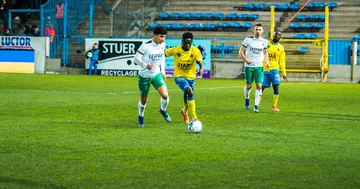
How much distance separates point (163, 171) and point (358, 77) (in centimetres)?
3103

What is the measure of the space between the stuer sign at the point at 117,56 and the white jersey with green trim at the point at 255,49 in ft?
70.0

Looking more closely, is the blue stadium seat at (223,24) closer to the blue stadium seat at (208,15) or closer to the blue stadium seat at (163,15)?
the blue stadium seat at (208,15)

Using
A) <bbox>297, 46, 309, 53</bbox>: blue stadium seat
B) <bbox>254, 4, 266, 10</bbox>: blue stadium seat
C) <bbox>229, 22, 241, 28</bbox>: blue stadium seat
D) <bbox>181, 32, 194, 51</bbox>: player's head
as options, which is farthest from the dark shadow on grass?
<bbox>254, 4, 266, 10</bbox>: blue stadium seat

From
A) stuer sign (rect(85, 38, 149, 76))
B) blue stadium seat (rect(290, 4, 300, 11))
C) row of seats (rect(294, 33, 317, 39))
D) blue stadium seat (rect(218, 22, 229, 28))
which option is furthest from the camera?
blue stadium seat (rect(218, 22, 229, 28))

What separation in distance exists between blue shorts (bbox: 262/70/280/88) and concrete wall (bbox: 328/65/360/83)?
1789cm

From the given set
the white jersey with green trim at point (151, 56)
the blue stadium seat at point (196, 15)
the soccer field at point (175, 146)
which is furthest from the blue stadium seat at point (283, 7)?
the white jersey with green trim at point (151, 56)

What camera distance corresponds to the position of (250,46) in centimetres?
2211

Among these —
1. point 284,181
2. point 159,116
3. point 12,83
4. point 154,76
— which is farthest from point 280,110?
point 12,83

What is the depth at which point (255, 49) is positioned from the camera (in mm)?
22047

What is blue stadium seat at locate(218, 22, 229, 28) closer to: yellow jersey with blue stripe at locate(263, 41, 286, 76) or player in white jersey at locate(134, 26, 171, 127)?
yellow jersey with blue stripe at locate(263, 41, 286, 76)

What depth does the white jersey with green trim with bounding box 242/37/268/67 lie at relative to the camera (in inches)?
869

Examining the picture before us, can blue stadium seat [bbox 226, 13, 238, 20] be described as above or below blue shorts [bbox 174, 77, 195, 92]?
above

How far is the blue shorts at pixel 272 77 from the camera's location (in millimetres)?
22875

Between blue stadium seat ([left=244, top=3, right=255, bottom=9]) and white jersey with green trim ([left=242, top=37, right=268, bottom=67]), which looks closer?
white jersey with green trim ([left=242, top=37, right=268, bottom=67])
